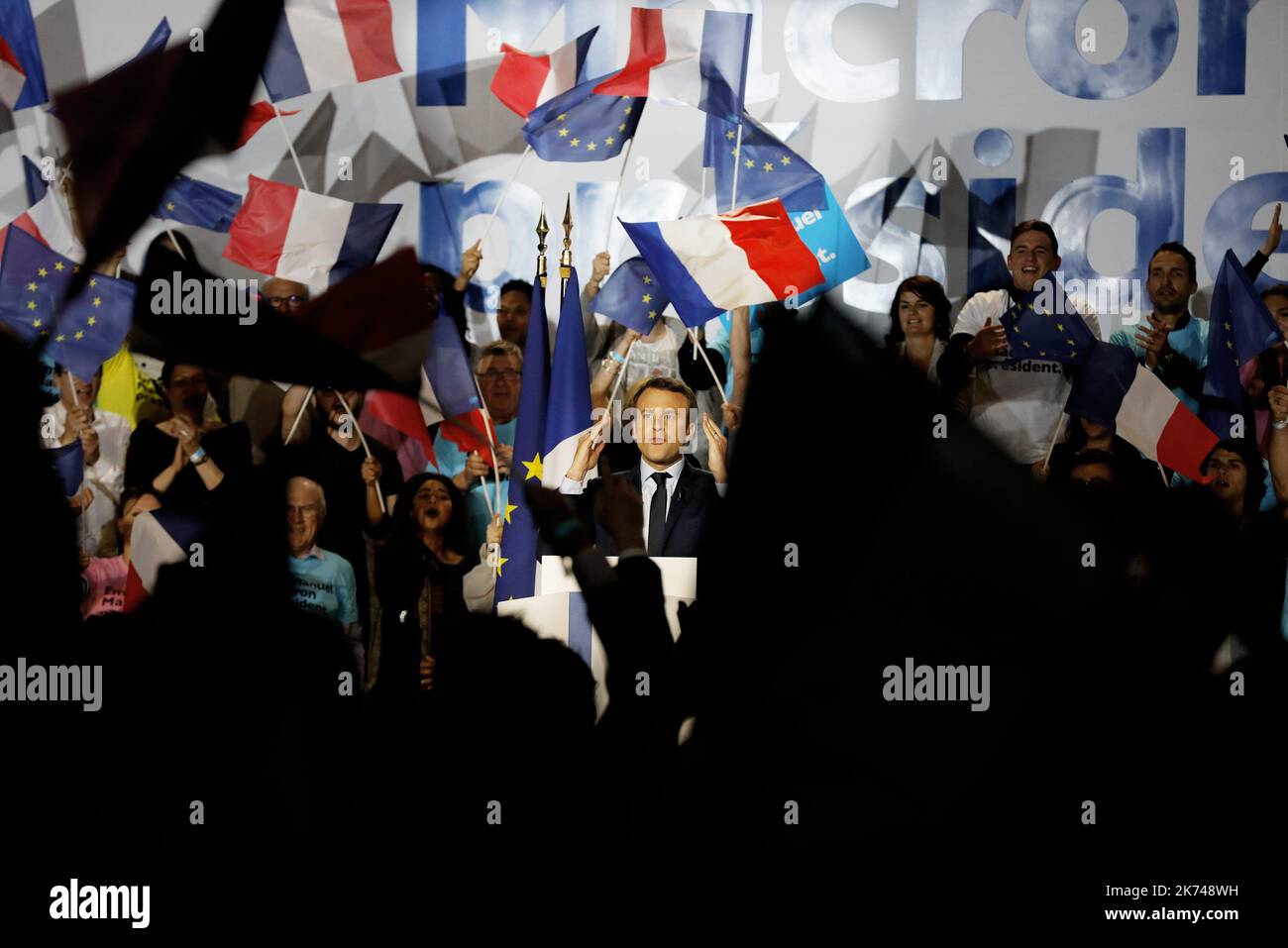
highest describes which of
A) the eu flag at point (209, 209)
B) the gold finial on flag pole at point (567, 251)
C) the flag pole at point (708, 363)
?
the eu flag at point (209, 209)

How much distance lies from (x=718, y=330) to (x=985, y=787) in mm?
1999

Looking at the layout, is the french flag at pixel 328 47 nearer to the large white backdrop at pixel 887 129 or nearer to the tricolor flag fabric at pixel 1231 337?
the large white backdrop at pixel 887 129

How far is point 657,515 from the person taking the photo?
4934 mm

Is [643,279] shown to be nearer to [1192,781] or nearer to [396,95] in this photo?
[396,95]

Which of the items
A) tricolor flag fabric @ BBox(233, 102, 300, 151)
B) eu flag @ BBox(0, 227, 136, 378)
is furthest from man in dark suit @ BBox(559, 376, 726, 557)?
eu flag @ BBox(0, 227, 136, 378)

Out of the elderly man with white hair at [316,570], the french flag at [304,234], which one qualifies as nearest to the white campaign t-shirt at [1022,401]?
the french flag at [304,234]

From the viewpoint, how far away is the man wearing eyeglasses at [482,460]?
4969 millimetres

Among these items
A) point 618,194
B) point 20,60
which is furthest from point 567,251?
point 20,60

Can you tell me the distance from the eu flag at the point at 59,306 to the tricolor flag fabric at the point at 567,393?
5.17ft

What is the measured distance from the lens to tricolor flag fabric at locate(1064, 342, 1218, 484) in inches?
192

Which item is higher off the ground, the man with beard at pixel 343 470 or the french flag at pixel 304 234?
the french flag at pixel 304 234

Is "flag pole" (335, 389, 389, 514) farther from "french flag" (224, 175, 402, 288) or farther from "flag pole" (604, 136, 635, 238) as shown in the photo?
"flag pole" (604, 136, 635, 238)

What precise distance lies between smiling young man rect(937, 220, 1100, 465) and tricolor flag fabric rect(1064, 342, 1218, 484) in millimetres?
84
